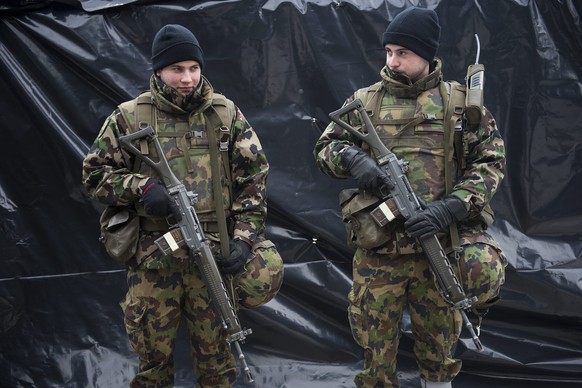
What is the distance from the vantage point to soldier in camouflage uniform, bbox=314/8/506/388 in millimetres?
3553

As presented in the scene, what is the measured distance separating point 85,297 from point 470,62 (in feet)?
8.61

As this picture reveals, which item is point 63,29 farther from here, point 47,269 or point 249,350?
point 249,350

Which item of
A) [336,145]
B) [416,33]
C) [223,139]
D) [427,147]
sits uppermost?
[416,33]

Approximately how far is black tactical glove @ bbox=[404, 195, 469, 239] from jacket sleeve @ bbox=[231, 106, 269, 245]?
0.67 metres

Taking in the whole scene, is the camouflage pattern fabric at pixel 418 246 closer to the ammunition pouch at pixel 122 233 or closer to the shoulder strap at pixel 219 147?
the shoulder strap at pixel 219 147

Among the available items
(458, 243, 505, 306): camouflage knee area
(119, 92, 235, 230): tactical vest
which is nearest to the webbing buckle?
(119, 92, 235, 230): tactical vest

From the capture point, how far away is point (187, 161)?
3.55 m

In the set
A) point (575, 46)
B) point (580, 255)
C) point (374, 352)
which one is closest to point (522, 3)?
point (575, 46)

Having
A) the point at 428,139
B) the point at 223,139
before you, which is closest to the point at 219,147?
the point at 223,139

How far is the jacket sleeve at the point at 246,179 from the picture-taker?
360cm

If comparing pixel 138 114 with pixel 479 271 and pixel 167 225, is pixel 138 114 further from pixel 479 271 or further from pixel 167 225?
pixel 479 271

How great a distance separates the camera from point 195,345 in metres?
3.72

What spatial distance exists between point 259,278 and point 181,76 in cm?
94

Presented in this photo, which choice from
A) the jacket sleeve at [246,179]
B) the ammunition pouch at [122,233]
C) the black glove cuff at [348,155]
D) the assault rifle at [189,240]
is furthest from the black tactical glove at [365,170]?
the ammunition pouch at [122,233]
